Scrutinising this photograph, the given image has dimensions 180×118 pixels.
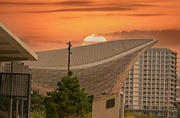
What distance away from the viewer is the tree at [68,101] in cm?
4497

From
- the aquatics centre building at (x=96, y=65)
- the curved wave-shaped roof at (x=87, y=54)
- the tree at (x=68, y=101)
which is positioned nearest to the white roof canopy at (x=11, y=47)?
the tree at (x=68, y=101)

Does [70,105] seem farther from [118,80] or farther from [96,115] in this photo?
[118,80]

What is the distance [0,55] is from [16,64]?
417 centimetres

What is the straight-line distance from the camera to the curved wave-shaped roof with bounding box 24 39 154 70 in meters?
73.4

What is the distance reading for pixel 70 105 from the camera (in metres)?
45.0

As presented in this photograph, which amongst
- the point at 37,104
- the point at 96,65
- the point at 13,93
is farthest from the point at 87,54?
the point at 13,93

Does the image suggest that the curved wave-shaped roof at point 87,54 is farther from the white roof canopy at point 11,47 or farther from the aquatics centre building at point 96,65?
the white roof canopy at point 11,47

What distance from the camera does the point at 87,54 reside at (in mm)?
76562

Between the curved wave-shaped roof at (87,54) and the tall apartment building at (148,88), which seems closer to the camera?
the curved wave-shaped roof at (87,54)

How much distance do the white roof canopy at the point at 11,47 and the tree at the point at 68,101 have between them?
1756cm

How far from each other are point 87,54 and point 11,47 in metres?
53.2

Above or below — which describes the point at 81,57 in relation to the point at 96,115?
above

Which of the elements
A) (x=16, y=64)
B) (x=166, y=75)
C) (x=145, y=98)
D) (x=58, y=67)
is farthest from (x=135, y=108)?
(x=16, y=64)

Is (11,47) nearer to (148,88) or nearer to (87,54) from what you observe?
(87,54)
